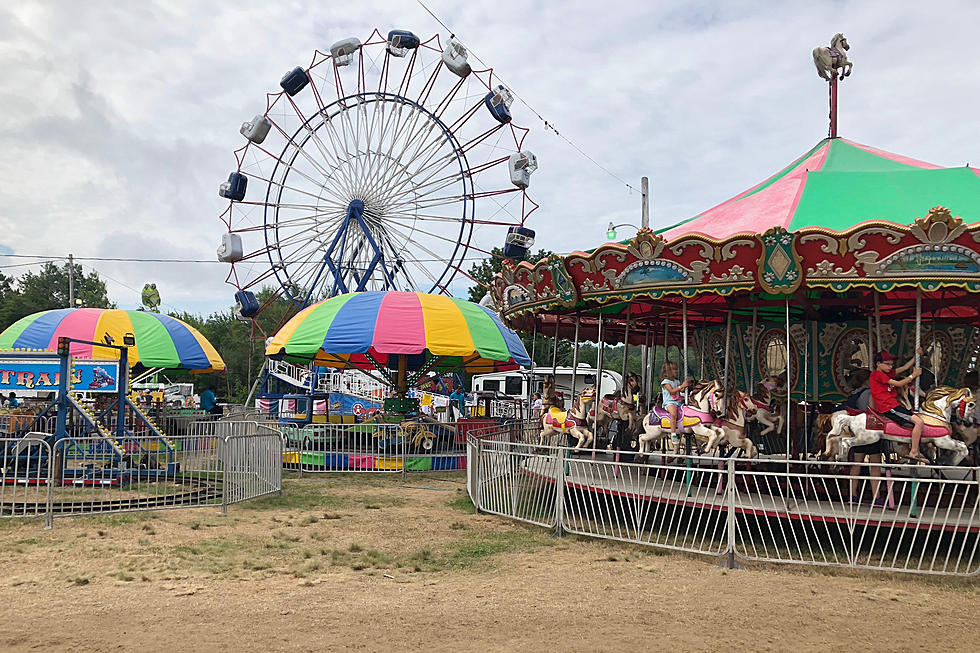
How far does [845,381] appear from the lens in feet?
32.9

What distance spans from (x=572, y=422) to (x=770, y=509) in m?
3.46

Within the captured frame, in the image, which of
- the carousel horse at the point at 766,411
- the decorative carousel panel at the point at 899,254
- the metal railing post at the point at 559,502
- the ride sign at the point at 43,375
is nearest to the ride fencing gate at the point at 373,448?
the ride sign at the point at 43,375

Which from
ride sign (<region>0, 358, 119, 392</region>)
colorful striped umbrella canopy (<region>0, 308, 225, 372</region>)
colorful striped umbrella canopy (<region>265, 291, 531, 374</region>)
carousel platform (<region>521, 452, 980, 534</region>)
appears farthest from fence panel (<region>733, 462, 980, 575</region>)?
colorful striped umbrella canopy (<region>0, 308, 225, 372</region>)

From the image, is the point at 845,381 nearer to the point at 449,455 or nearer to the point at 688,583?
the point at 688,583

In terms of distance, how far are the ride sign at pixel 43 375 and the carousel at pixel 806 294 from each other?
5.54 meters

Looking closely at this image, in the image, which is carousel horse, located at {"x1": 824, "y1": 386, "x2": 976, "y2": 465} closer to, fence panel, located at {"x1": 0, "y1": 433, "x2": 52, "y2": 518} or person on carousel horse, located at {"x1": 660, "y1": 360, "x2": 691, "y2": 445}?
person on carousel horse, located at {"x1": 660, "y1": 360, "x2": 691, "y2": 445}

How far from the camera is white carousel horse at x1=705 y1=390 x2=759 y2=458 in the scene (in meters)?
8.35

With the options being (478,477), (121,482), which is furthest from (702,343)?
(121,482)

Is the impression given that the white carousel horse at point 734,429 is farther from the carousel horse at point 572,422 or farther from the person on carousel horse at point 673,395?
the carousel horse at point 572,422

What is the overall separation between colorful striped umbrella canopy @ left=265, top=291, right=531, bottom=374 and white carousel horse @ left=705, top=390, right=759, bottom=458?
20.0ft

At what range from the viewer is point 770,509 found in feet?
22.7

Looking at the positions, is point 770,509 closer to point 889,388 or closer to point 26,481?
point 889,388

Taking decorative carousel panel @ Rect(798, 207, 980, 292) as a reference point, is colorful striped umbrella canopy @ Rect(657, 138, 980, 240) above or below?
above

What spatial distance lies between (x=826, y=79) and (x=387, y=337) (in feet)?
25.3
